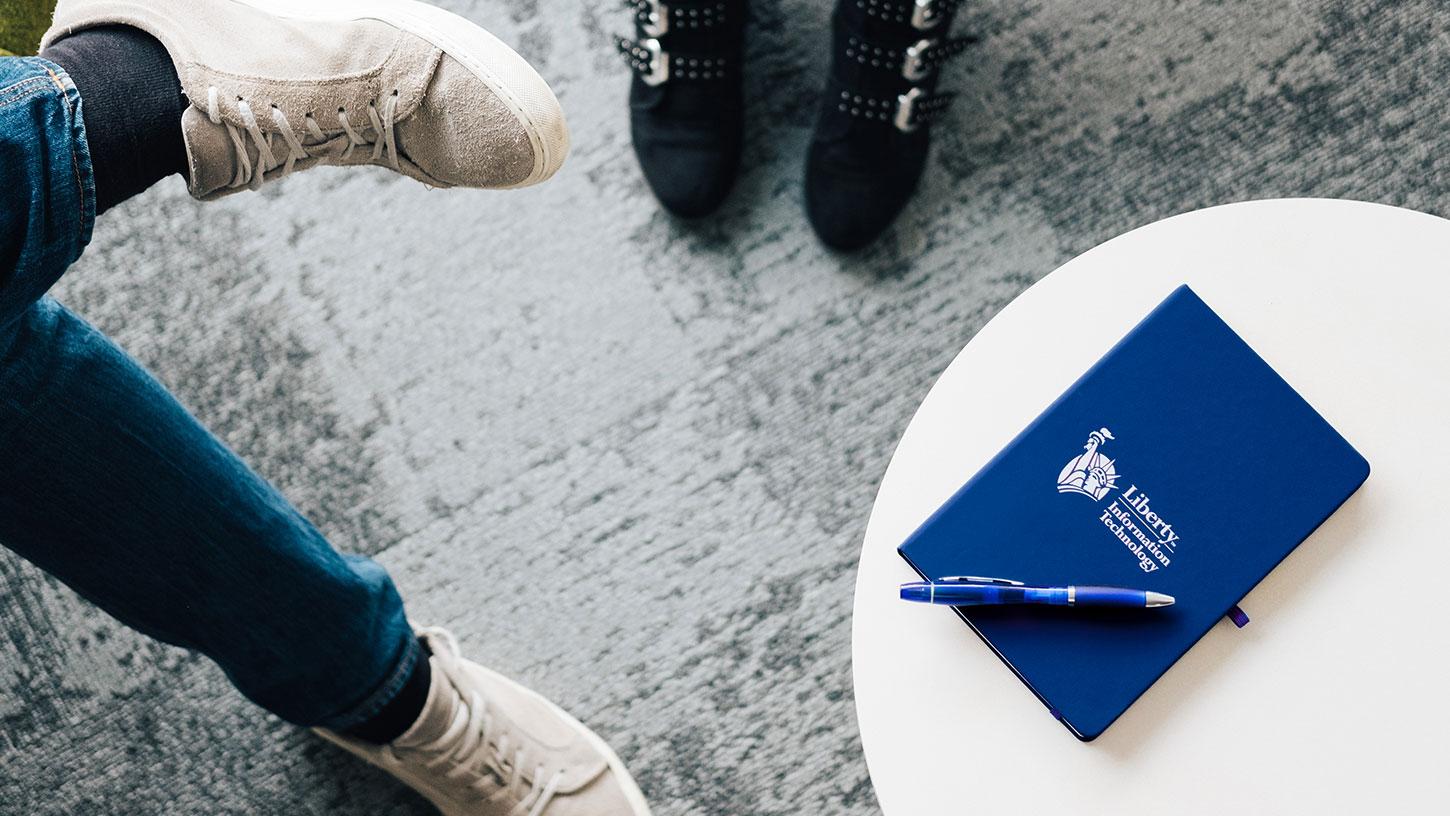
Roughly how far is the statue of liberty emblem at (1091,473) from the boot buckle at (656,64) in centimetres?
61

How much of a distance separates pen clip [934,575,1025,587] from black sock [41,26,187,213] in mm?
622

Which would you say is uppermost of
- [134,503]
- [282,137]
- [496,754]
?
[282,137]

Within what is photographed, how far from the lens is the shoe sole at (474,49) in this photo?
785 mm

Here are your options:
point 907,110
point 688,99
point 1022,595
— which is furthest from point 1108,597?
point 688,99

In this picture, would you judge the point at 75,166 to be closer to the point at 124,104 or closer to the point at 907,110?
the point at 124,104

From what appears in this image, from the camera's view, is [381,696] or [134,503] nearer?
[134,503]

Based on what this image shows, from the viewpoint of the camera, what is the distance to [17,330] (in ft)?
2.33

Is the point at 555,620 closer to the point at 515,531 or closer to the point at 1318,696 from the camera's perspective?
the point at 515,531

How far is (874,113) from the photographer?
3.51 ft

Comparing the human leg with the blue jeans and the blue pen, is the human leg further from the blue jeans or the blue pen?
the blue pen

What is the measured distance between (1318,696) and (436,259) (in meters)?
0.92

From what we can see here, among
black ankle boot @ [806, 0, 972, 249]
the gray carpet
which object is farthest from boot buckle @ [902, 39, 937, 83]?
the gray carpet

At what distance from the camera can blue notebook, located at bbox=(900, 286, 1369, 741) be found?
0.67m

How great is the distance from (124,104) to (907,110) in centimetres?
69
